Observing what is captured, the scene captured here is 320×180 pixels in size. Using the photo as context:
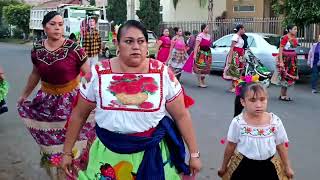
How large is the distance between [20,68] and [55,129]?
554 inches

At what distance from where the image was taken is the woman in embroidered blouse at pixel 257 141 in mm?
3785

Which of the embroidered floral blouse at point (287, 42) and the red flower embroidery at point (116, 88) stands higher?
the embroidered floral blouse at point (287, 42)

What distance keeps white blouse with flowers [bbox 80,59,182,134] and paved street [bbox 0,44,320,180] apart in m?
2.48

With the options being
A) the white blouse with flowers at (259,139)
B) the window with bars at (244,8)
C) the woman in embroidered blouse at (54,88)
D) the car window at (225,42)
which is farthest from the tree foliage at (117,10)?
the white blouse with flowers at (259,139)

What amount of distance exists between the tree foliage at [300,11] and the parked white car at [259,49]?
0.76 metres

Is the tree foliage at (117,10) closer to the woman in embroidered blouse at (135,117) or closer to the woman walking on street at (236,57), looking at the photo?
the woman walking on street at (236,57)

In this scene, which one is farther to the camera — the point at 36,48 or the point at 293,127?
the point at 293,127

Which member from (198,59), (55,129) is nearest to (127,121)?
(55,129)

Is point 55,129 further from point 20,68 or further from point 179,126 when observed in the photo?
point 20,68

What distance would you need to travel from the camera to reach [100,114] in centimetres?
328

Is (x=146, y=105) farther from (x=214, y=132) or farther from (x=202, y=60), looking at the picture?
(x=202, y=60)

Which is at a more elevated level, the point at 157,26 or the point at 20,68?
the point at 157,26

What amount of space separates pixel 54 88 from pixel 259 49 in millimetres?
10086

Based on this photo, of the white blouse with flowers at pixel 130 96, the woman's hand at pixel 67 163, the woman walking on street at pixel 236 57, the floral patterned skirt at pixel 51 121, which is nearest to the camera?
the white blouse with flowers at pixel 130 96
